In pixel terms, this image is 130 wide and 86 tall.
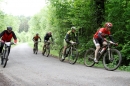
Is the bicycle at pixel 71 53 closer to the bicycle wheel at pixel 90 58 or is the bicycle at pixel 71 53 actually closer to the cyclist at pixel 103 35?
the bicycle wheel at pixel 90 58

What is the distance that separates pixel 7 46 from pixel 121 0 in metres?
6.57

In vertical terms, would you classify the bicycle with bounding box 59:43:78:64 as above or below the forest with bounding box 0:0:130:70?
below

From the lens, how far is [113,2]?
11.9 m

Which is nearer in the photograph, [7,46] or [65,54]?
[7,46]

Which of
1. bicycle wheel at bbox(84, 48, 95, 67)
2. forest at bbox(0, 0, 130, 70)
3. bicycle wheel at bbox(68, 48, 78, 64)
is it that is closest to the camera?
bicycle wheel at bbox(84, 48, 95, 67)

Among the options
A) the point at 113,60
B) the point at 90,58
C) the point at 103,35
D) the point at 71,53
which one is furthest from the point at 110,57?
the point at 71,53

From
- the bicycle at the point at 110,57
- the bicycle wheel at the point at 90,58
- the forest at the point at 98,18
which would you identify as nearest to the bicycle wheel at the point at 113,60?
the bicycle at the point at 110,57

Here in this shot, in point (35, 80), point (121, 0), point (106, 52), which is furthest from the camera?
point (121, 0)

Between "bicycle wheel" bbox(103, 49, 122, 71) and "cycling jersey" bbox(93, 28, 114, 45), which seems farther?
"cycling jersey" bbox(93, 28, 114, 45)

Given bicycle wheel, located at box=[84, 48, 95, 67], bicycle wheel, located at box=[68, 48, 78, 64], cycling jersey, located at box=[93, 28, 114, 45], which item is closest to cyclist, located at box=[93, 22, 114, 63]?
cycling jersey, located at box=[93, 28, 114, 45]

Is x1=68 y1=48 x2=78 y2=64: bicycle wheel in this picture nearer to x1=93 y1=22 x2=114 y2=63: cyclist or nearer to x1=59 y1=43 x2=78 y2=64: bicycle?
x1=59 y1=43 x2=78 y2=64: bicycle

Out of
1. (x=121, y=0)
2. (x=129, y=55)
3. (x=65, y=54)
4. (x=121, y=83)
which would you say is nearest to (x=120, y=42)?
(x=129, y=55)

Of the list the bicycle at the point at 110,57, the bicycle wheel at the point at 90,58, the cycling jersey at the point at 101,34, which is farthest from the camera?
the bicycle wheel at the point at 90,58

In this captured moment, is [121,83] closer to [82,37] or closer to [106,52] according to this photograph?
[106,52]
